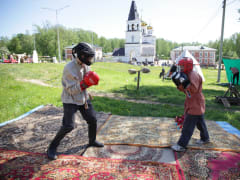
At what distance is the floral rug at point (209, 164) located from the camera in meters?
2.88


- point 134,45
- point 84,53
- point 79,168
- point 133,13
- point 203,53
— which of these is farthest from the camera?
point 203,53

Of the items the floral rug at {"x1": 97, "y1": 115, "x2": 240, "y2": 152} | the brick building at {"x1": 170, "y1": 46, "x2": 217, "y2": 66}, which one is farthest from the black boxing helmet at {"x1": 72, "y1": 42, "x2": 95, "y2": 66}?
the brick building at {"x1": 170, "y1": 46, "x2": 217, "y2": 66}

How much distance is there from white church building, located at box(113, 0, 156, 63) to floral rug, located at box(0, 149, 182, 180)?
58364 millimetres

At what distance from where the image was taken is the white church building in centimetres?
6200

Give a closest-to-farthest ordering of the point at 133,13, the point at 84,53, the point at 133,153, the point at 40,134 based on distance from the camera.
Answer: the point at 84,53
the point at 133,153
the point at 40,134
the point at 133,13

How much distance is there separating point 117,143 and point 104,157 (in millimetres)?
593

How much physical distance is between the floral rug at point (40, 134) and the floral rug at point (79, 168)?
1.28 feet

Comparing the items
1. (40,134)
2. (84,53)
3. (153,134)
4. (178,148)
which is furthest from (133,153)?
(40,134)

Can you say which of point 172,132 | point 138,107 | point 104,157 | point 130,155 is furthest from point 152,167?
point 138,107

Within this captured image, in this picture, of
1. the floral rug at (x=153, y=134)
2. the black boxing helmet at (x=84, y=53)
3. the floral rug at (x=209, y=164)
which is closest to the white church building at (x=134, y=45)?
the floral rug at (x=153, y=134)

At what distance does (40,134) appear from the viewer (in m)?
4.38

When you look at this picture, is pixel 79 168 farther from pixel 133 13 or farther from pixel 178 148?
pixel 133 13

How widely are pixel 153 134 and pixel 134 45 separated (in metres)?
61.7

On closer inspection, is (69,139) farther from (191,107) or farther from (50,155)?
(191,107)
